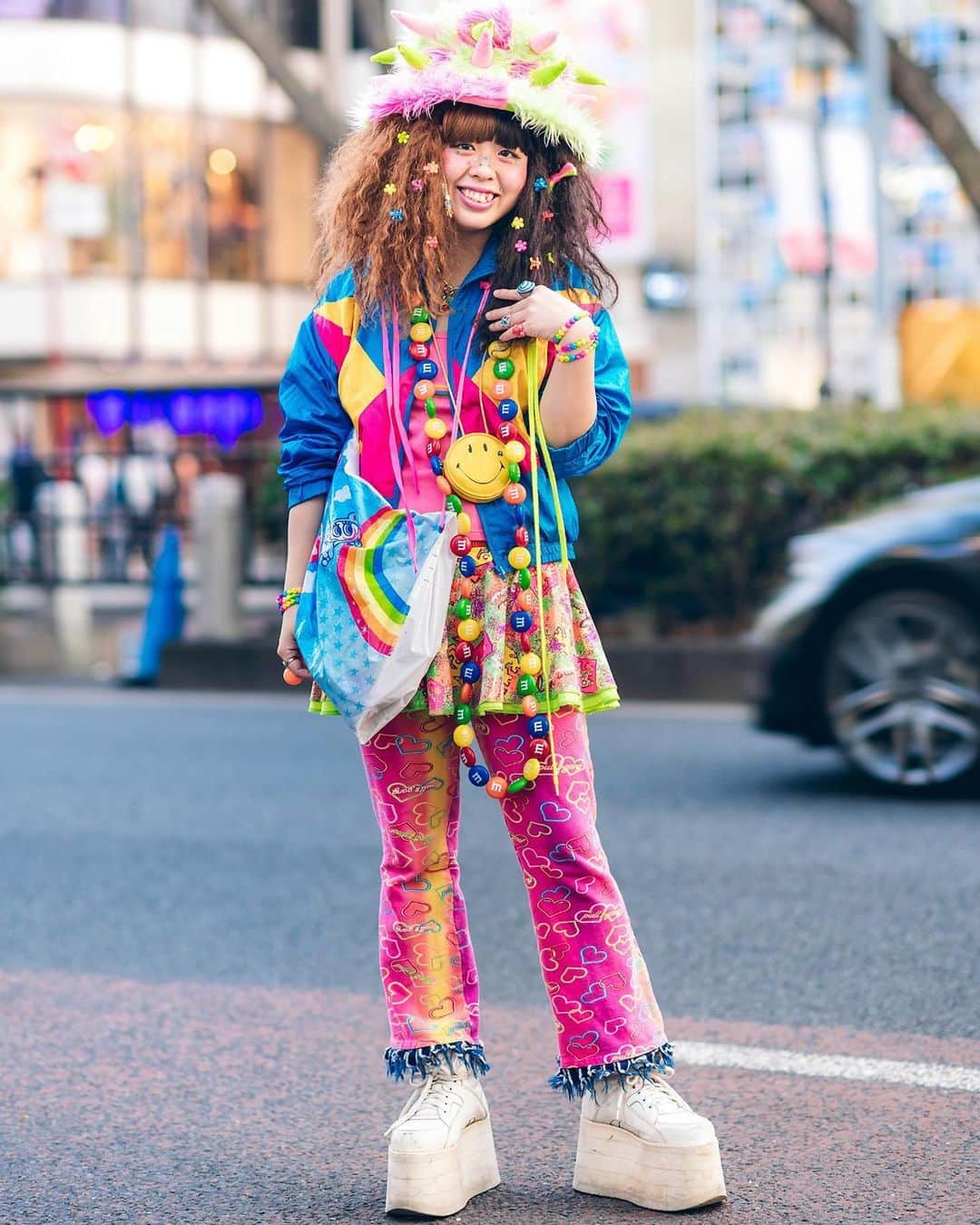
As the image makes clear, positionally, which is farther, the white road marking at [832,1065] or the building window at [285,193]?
the building window at [285,193]

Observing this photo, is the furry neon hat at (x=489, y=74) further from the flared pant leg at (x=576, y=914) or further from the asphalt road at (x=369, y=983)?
the asphalt road at (x=369, y=983)

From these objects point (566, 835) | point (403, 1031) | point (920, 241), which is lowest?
point (403, 1031)

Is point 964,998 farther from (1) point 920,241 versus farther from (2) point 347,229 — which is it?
(1) point 920,241

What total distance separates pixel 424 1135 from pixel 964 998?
1.77 meters

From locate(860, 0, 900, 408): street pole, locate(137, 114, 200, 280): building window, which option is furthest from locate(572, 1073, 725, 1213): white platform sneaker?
locate(137, 114, 200, 280): building window

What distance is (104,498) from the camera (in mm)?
15992

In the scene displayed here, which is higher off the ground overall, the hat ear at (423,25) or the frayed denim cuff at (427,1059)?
the hat ear at (423,25)

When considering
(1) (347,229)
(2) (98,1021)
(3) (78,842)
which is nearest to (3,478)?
(3) (78,842)

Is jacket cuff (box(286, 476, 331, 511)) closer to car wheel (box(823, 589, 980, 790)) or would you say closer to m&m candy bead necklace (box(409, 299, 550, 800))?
m&m candy bead necklace (box(409, 299, 550, 800))

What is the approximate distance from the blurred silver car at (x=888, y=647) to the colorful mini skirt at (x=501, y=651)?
4.20 meters

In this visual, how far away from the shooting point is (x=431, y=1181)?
301 centimetres

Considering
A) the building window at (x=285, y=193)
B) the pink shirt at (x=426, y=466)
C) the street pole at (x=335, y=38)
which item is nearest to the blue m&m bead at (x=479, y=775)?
the pink shirt at (x=426, y=466)

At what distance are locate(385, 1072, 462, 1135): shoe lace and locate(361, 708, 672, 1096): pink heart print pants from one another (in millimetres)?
27

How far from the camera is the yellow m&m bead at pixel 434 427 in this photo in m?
2.96
